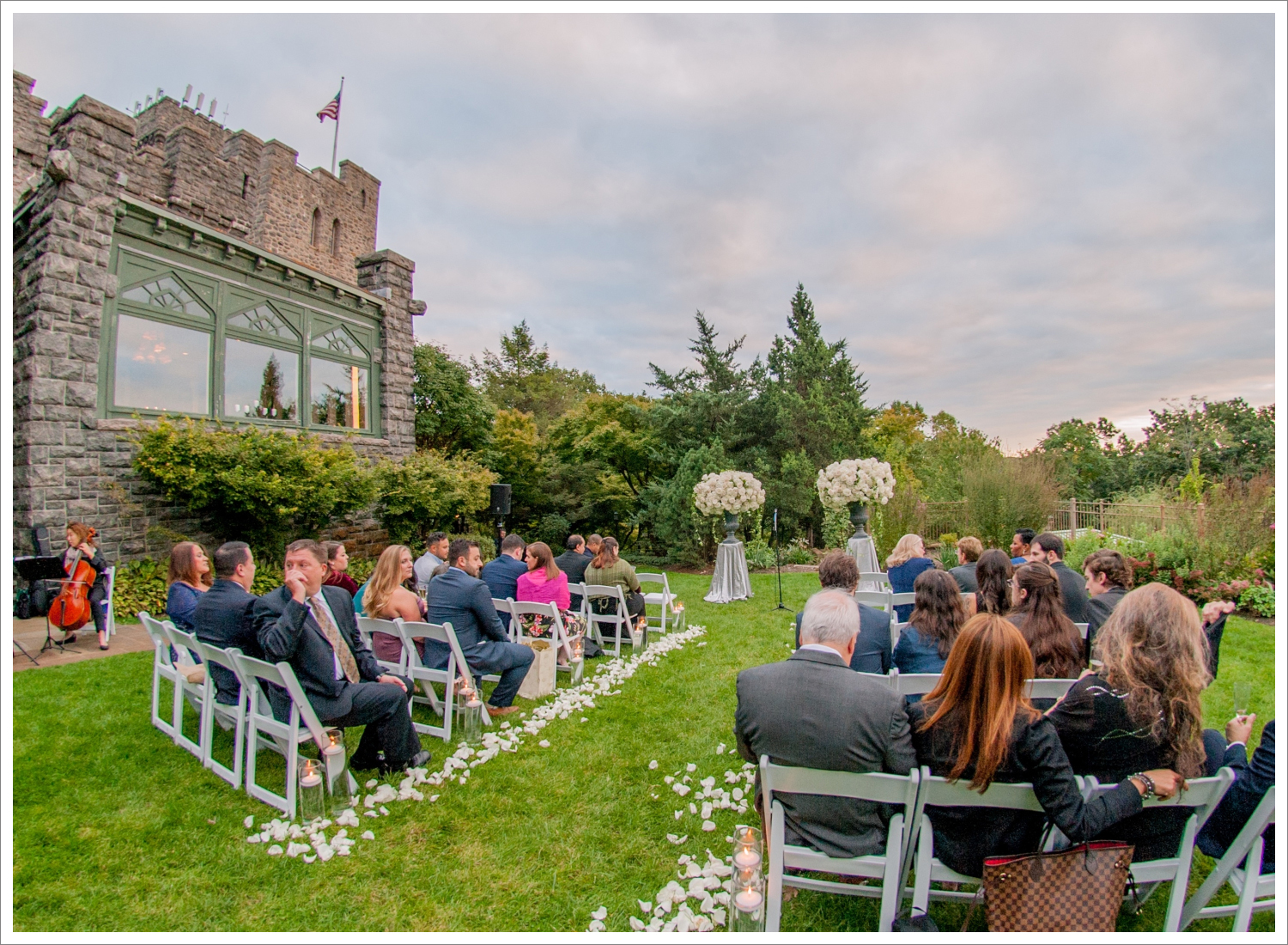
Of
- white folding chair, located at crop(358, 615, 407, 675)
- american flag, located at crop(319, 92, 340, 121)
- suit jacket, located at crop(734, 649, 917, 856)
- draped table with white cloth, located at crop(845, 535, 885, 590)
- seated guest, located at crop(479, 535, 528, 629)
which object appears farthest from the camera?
american flag, located at crop(319, 92, 340, 121)

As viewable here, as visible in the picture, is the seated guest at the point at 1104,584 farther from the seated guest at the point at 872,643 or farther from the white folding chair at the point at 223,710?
the white folding chair at the point at 223,710

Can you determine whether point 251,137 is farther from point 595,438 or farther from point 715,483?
point 715,483

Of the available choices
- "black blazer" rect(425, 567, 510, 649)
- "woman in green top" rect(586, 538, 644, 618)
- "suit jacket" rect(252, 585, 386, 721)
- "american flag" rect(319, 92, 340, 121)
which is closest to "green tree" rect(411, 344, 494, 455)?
"american flag" rect(319, 92, 340, 121)

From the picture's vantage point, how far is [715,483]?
31.5ft

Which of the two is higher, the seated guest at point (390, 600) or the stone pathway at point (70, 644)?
the seated guest at point (390, 600)

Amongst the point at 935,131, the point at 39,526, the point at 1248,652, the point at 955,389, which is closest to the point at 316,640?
the point at 935,131

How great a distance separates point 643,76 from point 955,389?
23480mm

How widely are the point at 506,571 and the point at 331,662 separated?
2.49 m

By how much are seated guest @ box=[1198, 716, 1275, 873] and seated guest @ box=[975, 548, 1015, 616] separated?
1617 millimetres

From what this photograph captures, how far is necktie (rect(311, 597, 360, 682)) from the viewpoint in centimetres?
336

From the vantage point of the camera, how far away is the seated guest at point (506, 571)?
5691 millimetres

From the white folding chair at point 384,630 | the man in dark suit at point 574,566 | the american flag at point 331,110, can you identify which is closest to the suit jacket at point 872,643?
the white folding chair at point 384,630

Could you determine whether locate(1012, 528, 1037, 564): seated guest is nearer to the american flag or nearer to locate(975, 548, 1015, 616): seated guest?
locate(975, 548, 1015, 616): seated guest

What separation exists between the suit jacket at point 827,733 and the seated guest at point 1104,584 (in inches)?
99.9
